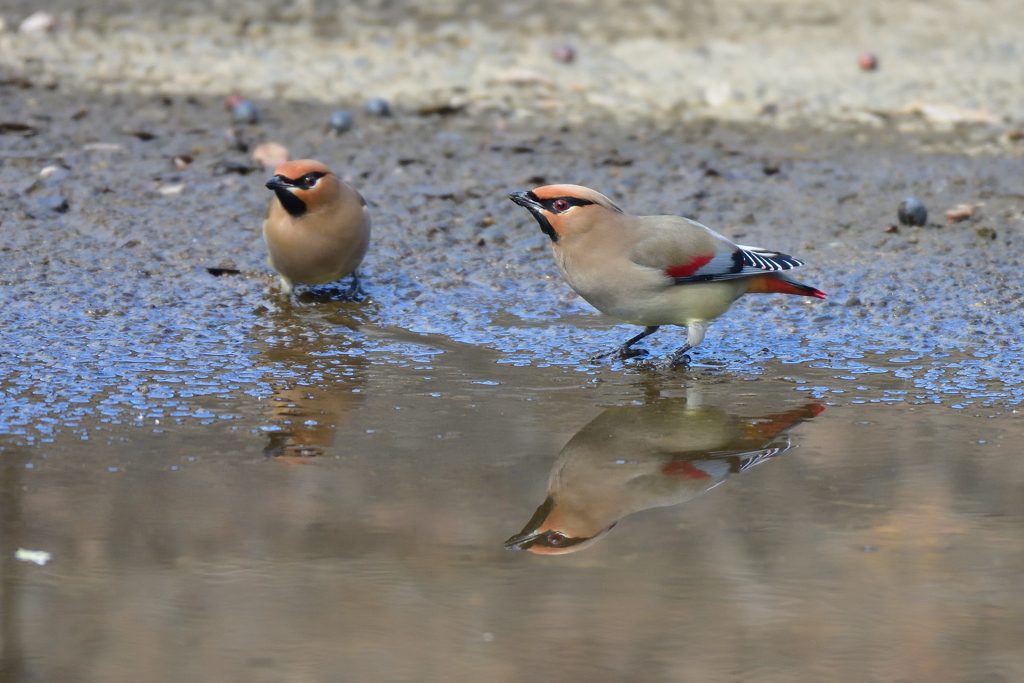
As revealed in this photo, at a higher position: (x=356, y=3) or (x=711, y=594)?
(x=356, y=3)

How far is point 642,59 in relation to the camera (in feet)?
29.5

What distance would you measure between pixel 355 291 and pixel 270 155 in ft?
6.67

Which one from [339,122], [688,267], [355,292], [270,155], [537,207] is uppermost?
[537,207]

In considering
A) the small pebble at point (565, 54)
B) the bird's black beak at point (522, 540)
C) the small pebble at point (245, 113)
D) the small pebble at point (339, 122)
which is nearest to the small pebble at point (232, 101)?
the small pebble at point (245, 113)

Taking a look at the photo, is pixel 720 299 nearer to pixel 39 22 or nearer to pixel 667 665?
pixel 667 665

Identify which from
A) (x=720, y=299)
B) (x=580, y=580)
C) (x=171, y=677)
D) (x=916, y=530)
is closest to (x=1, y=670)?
(x=171, y=677)

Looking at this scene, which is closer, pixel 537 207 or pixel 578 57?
pixel 537 207

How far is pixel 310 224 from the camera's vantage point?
Answer: 198 inches

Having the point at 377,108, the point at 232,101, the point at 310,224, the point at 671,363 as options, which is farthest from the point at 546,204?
the point at 232,101

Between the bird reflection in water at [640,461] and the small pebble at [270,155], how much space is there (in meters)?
3.57

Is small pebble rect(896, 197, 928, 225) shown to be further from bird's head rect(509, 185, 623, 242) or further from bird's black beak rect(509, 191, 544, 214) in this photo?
bird's black beak rect(509, 191, 544, 214)

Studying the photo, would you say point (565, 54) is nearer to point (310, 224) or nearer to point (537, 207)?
point (310, 224)

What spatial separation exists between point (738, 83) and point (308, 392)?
538 cm

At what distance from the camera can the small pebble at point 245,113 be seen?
25.8ft
